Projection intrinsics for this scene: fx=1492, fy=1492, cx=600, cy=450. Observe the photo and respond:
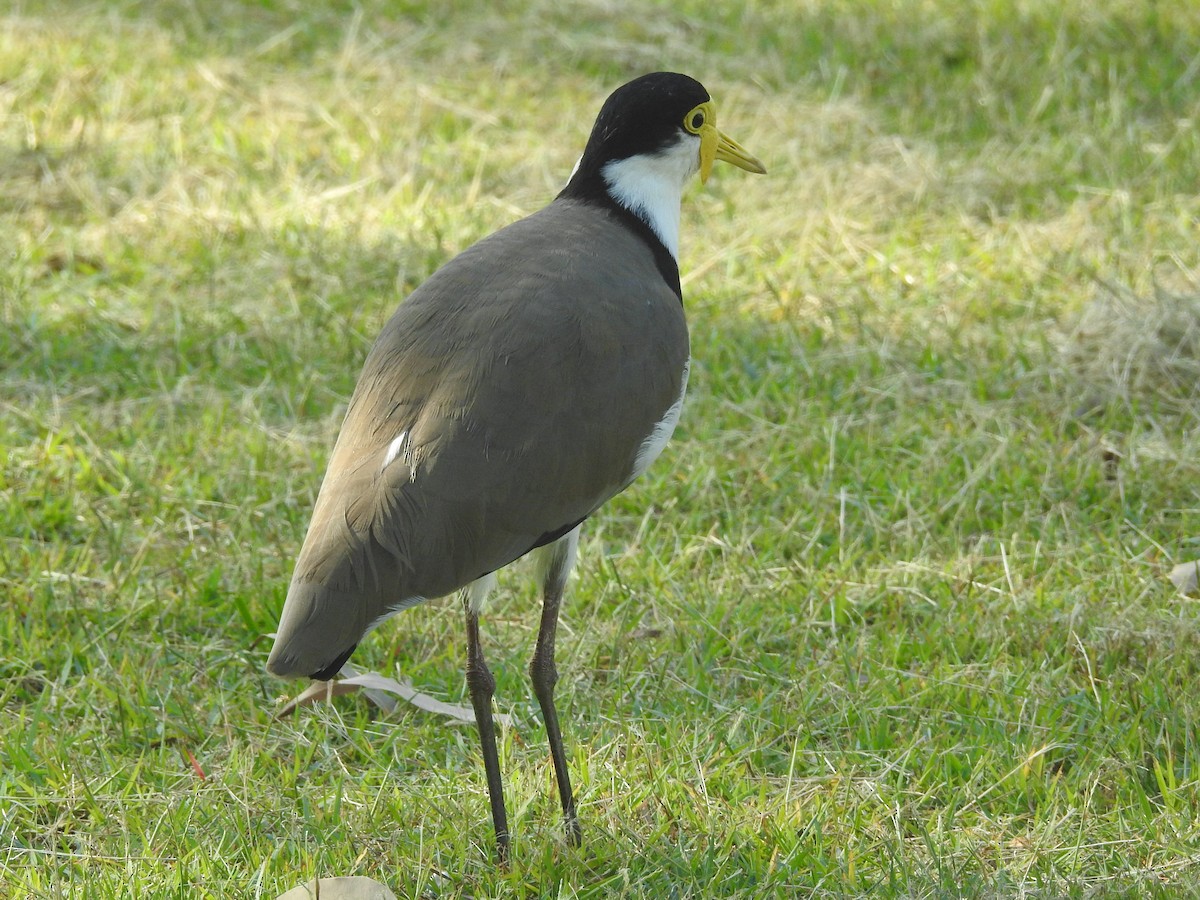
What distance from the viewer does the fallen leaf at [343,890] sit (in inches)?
109

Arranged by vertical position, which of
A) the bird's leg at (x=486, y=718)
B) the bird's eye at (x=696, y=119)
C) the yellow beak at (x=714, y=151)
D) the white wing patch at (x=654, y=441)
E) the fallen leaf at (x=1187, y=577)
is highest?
the bird's eye at (x=696, y=119)

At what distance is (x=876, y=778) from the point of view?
11.1ft

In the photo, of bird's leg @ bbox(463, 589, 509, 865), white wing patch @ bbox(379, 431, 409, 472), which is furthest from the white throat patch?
bird's leg @ bbox(463, 589, 509, 865)

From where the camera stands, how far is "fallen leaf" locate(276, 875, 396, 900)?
109 inches

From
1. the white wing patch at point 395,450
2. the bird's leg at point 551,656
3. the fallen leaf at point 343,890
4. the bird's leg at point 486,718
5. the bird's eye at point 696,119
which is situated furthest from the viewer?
the bird's eye at point 696,119

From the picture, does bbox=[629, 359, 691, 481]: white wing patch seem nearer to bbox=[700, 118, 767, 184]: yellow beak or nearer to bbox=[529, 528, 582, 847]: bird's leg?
bbox=[529, 528, 582, 847]: bird's leg

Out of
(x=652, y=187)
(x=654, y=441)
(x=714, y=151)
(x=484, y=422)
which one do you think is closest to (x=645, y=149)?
(x=652, y=187)

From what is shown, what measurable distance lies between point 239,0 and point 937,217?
13.5ft

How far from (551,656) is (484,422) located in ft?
2.06

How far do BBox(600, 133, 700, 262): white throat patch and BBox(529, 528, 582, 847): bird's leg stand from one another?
0.82 meters

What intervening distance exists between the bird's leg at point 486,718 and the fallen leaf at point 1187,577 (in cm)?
198

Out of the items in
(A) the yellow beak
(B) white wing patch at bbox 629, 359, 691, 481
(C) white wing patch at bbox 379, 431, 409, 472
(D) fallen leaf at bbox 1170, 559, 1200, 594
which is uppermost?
(A) the yellow beak

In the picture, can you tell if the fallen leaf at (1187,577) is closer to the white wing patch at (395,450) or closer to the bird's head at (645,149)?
the bird's head at (645,149)

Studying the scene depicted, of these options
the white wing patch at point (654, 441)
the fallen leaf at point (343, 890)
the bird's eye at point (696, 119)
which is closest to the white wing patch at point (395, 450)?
the white wing patch at point (654, 441)
